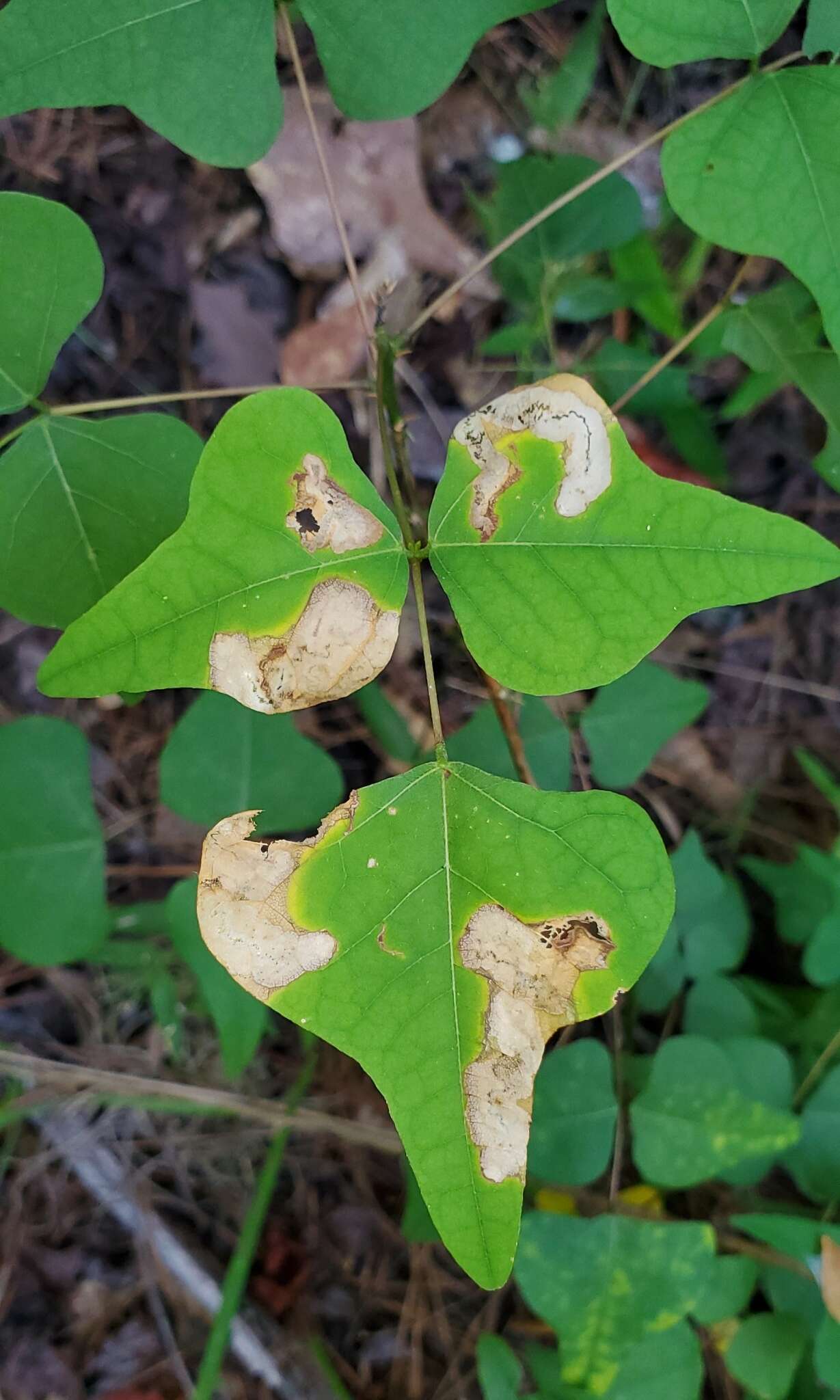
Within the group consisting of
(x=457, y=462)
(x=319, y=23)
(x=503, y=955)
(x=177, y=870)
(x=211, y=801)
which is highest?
(x=319, y=23)

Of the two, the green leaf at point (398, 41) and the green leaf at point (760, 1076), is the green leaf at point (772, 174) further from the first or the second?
the green leaf at point (760, 1076)

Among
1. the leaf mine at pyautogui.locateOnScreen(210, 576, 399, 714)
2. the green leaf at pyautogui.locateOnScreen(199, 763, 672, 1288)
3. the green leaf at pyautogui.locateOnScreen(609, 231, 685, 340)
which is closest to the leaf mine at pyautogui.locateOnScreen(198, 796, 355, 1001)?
the green leaf at pyautogui.locateOnScreen(199, 763, 672, 1288)

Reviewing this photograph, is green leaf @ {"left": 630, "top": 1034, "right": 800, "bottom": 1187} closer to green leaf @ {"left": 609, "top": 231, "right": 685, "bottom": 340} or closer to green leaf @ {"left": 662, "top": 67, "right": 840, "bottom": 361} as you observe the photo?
green leaf @ {"left": 662, "top": 67, "right": 840, "bottom": 361}

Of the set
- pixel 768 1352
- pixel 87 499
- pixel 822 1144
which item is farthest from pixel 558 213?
pixel 768 1352

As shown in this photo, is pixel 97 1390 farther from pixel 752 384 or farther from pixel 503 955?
pixel 752 384

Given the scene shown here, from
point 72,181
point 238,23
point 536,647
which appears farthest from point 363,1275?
point 72,181

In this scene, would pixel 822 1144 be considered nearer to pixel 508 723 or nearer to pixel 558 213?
pixel 508 723
